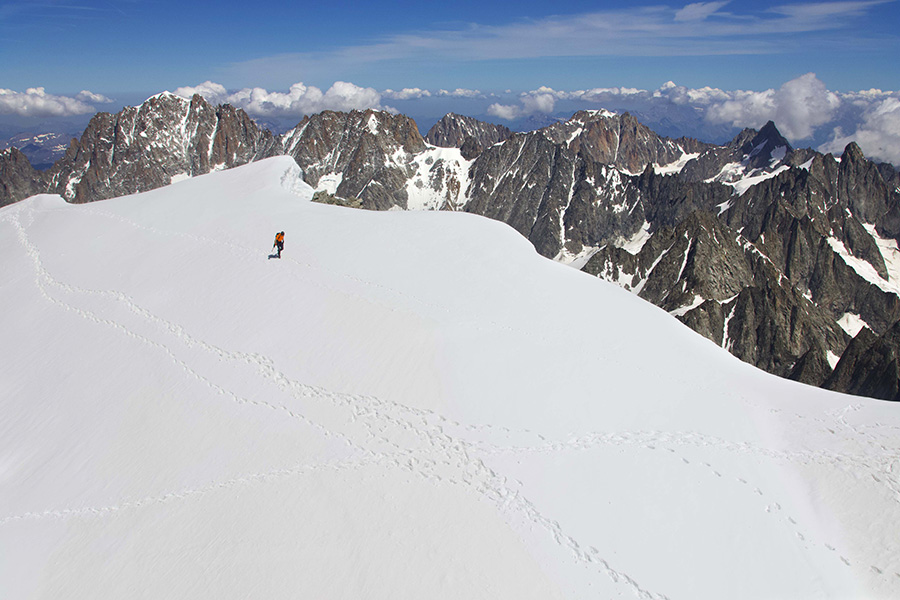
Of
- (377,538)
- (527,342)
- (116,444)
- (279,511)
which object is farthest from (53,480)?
(527,342)

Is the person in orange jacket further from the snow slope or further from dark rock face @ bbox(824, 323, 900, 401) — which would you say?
dark rock face @ bbox(824, 323, 900, 401)

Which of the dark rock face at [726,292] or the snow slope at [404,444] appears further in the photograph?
the dark rock face at [726,292]

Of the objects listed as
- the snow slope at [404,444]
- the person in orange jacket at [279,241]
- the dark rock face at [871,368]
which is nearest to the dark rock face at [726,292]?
the dark rock face at [871,368]

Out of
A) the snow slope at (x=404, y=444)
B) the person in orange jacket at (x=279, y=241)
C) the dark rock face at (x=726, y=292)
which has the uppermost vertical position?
the person in orange jacket at (x=279, y=241)

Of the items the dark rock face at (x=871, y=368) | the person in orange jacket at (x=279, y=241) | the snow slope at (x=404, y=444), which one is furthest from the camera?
the dark rock face at (x=871, y=368)

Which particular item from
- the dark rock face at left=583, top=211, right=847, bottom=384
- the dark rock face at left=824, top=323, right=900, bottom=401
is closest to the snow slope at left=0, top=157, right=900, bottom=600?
the dark rock face at left=824, top=323, right=900, bottom=401

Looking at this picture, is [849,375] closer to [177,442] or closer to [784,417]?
[784,417]

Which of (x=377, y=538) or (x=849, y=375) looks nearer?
(x=377, y=538)

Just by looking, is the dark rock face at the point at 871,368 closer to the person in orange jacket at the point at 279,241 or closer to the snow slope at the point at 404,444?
the snow slope at the point at 404,444
